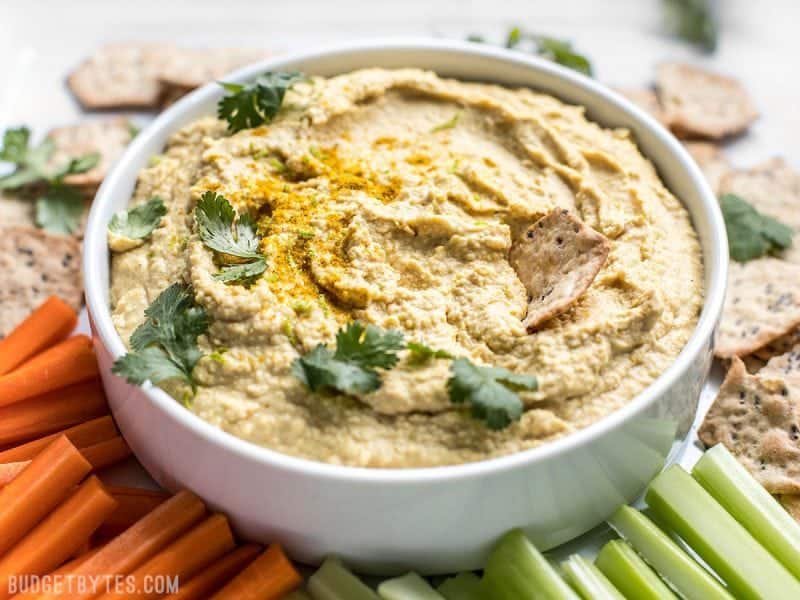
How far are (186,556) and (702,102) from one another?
3.12m

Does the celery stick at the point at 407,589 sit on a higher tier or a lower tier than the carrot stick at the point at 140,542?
lower

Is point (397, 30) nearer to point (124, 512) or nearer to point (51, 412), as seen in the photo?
point (51, 412)

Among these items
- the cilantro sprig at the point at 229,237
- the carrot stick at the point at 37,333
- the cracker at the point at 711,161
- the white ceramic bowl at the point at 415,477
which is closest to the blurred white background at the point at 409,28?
the cracker at the point at 711,161

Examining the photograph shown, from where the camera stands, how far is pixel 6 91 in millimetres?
5070

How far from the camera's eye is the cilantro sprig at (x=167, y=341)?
3.21m

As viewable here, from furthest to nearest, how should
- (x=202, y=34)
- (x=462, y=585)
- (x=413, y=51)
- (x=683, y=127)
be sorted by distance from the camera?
1. (x=202, y=34)
2. (x=683, y=127)
3. (x=413, y=51)
4. (x=462, y=585)

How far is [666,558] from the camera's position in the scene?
3.32 m

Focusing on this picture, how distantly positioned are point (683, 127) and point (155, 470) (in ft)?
9.07

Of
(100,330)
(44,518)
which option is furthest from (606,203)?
(44,518)

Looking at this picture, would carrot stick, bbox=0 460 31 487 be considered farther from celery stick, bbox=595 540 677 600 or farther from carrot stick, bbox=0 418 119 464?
celery stick, bbox=595 540 677 600

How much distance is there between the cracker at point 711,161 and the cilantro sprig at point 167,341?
7.81 feet

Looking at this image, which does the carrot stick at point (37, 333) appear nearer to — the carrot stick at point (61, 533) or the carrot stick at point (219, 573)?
the carrot stick at point (61, 533)

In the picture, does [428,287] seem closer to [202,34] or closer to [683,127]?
[683,127]

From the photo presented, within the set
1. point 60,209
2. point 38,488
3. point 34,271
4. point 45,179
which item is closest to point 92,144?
point 45,179
